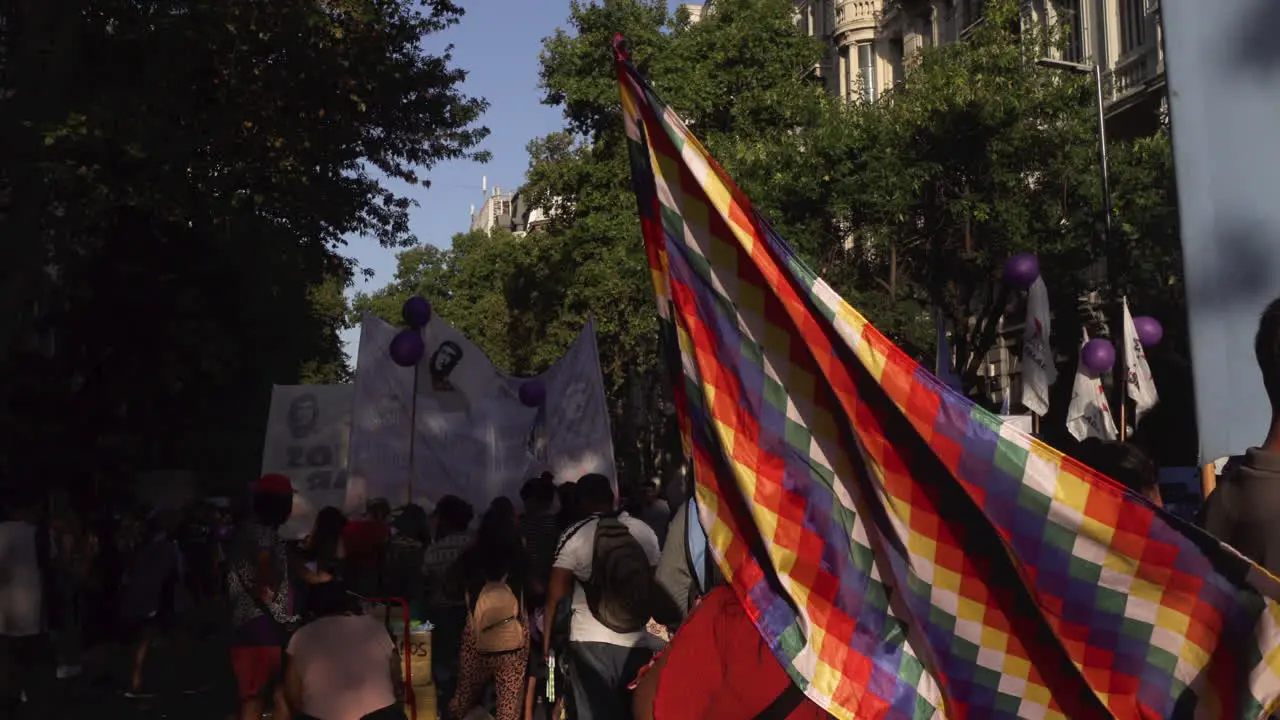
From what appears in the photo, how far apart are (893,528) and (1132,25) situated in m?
27.9

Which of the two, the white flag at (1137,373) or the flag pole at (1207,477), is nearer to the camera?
the flag pole at (1207,477)

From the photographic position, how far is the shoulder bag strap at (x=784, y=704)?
12.4 feet

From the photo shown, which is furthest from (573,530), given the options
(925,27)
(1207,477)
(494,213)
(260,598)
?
(494,213)

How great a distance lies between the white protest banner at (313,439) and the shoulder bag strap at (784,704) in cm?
1578

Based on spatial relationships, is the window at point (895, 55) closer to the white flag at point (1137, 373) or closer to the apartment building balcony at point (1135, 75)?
the apartment building balcony at point (1135, 75)

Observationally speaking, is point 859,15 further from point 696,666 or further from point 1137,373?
point 696,666

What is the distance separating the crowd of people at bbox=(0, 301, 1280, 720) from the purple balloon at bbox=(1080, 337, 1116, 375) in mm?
5473

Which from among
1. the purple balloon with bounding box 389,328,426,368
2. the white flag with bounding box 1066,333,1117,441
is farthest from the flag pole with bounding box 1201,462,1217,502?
the purple balloon with bounding box 389,328,426,368

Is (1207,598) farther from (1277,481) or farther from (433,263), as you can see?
(433,263)

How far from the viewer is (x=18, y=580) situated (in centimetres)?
1022

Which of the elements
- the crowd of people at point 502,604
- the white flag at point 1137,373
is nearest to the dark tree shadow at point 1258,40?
the crowd of people at point 502,604

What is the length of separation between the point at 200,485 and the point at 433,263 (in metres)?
59.1

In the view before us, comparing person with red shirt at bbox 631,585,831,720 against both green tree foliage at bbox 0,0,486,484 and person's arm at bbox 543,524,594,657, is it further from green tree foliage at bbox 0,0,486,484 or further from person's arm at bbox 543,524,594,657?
green tree foliage at bbox 0,0,486,484

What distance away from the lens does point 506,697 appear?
8.38 m
